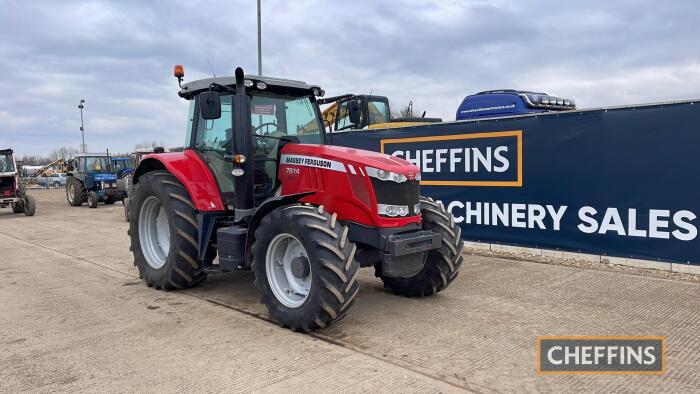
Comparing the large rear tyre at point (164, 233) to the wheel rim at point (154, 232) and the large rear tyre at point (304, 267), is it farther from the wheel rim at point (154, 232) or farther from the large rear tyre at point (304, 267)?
the large rear tyre at point (304, 267)

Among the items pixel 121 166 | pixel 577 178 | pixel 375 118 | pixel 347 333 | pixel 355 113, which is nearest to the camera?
pixel 347 333

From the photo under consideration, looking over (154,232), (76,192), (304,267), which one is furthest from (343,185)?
(76,192)

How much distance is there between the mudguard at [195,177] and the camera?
18.8 ft

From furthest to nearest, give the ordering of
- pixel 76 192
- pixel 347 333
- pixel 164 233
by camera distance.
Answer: pixel 76 192, pixel 164 233, pixel 347 333

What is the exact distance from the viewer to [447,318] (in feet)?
16.3

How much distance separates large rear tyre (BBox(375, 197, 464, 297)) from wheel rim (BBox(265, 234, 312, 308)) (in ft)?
3.56

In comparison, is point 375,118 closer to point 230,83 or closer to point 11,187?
point 230,83

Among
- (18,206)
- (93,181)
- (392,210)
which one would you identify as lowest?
(18,206)

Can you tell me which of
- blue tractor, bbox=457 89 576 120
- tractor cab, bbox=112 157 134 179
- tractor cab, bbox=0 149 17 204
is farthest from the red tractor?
tractor cab, bbox=112 157 134 179

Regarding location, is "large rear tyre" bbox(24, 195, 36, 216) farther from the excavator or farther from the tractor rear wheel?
the excavator

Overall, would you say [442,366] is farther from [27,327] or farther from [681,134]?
[681,134]

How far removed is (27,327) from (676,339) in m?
5.84

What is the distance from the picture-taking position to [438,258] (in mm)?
5430

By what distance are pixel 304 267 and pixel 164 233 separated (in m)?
2.84
